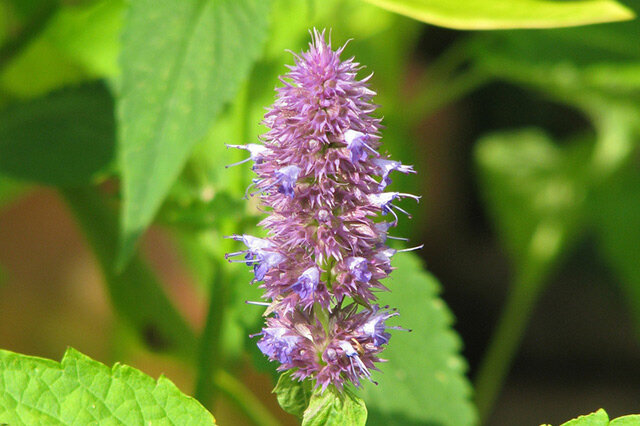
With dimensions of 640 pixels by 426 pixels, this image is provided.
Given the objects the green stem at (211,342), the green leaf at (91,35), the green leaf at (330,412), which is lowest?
the green stem at (211,342)

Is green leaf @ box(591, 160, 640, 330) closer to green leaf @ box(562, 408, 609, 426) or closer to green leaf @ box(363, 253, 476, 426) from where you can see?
green leaf @ box(363, 253, 476, 426)

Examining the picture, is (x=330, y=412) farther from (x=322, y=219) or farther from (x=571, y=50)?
(x=571, y=50)

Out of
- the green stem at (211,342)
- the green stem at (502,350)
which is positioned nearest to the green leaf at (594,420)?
the green stem at (211,342)

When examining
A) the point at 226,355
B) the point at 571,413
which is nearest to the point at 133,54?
the point at 226,355

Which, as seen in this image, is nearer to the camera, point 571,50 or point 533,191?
point 571,50

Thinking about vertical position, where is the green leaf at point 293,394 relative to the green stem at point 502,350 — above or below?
above

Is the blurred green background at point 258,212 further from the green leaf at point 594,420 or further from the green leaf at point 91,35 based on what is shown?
the green leaf at point 594,420

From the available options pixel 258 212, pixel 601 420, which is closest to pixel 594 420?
pixel 601 420
